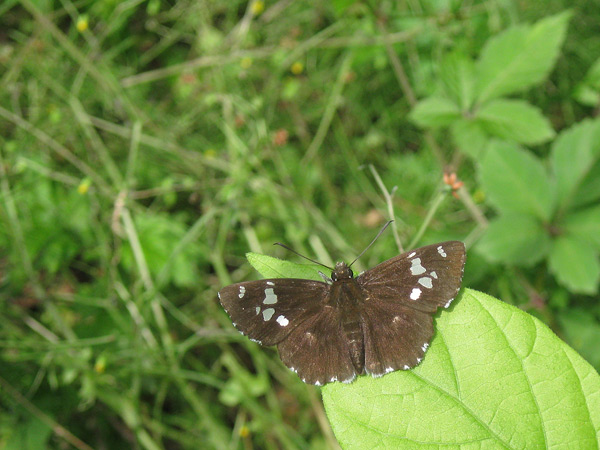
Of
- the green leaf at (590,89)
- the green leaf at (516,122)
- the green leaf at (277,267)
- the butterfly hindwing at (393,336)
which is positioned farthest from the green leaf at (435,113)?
the green leaf at (277,267)

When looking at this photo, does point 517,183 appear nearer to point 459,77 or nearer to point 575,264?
point 575,264

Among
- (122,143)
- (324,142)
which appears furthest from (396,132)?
(122,143)

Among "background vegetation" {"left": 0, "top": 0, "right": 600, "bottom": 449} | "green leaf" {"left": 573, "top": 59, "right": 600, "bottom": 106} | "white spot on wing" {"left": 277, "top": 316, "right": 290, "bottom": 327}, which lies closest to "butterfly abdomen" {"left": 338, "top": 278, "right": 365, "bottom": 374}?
"white spot on wing" {"left": 277, "top": 316, "right": 290, "bottom": 327}

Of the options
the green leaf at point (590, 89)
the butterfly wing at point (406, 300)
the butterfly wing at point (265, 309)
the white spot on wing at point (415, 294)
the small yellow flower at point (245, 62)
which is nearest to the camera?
the butterfly wing at point (406, 300)

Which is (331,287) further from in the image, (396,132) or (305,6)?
(305,6)

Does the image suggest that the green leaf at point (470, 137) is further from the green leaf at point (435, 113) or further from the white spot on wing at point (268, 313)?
the white spot on wing at point (268, 313)
